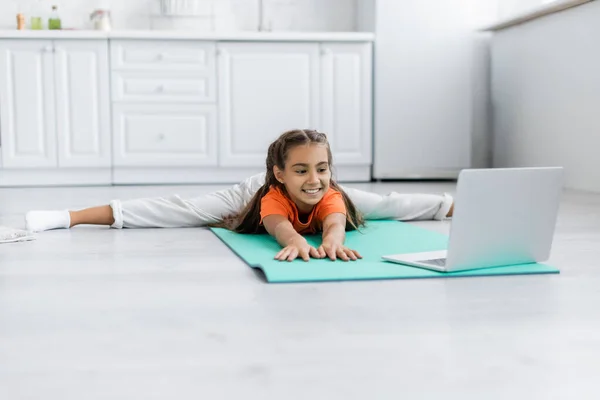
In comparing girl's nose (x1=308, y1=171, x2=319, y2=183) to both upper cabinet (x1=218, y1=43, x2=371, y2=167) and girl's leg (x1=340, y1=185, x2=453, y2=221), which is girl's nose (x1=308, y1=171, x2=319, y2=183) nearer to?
girl's leg (x1=340, y1=185, x2=453, y2=221)

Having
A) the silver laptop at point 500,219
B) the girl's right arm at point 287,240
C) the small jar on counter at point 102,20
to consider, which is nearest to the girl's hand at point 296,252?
the girl's right arm at point 287,240

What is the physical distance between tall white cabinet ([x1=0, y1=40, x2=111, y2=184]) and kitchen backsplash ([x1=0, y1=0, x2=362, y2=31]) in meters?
0.71

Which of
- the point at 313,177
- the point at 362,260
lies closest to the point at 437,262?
the point at 362,260

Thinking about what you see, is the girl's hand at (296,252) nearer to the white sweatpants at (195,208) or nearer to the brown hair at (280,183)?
the brown hair at (280,183)

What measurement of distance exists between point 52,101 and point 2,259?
109 inches

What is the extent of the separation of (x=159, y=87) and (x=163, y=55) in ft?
0.62

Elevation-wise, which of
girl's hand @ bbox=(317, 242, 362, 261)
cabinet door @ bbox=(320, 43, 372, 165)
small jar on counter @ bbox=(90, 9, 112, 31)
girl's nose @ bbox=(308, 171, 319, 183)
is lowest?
girl's hand @ bbox=(317, 242, 362, 261)

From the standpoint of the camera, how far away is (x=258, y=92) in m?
4.70

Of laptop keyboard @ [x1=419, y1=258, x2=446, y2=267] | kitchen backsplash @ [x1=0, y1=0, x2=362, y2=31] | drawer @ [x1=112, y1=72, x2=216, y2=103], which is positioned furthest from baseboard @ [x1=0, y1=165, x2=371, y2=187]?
laptop keyboard @ [x1=419, y1=258, x2=446, y2=267]

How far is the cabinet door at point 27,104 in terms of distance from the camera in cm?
447

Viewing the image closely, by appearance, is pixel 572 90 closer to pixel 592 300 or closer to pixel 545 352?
pixel 592 300

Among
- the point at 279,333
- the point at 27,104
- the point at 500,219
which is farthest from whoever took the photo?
the point at 27,104

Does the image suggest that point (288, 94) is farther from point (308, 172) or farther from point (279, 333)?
point (279, 333)

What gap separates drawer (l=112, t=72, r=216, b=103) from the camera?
455cm
